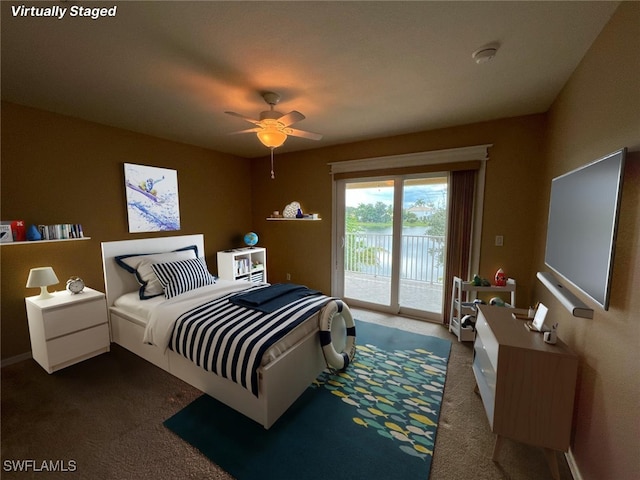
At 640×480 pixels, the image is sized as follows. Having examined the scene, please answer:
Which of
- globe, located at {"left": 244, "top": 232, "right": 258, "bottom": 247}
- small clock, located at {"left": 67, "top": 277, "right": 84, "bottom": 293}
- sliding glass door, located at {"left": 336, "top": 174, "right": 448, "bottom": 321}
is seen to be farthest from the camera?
globe, located at {"left": 244, "top": 232, "right": 258, "bottom": 247}

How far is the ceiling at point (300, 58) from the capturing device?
4.14ft

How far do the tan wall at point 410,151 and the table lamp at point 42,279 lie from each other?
2.68 meters

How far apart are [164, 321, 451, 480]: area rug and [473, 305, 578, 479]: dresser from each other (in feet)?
1.58

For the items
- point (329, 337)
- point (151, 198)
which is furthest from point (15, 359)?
point (329, 337)

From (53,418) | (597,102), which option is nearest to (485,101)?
(597,102)

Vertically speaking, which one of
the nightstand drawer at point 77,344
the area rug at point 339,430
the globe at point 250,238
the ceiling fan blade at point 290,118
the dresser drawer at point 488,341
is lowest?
the area rug at point 339,430

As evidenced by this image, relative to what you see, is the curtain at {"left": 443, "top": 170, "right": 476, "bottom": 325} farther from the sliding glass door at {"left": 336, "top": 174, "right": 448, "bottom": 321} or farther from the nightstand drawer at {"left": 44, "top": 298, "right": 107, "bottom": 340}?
the nightstand drawer at {"left": 44, "top": 298, "right": 107, "bottom": 340}

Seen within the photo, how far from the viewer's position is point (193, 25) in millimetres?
1330

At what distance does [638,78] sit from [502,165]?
5.79ft

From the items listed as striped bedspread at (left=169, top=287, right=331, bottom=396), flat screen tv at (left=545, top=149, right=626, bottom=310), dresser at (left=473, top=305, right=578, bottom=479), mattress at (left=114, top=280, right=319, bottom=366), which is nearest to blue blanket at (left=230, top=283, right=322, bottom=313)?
striped bedspread at (left=169, top=287, right=331, bottom=396)

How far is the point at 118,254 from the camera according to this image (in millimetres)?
2809

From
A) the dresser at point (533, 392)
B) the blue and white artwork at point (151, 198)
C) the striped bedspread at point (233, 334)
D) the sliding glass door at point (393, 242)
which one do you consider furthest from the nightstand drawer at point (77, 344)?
the dresser at point (533, 392)

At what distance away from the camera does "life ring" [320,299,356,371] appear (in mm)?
2055

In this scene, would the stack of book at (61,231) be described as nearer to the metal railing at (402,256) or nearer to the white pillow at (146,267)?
the white pillow at (146,267)
